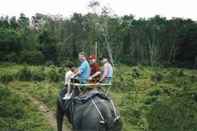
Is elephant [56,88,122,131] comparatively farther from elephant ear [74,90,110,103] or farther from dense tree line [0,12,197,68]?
dense tree line [0,12,197,68]

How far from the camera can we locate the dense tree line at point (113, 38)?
40.4 meters

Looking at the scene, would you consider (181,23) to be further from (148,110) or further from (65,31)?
(148,110)

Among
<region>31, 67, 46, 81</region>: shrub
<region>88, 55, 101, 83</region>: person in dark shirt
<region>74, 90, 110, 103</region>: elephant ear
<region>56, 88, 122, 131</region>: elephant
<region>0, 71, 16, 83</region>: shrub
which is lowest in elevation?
<region>31, 67, 46, 81</region>: shrub

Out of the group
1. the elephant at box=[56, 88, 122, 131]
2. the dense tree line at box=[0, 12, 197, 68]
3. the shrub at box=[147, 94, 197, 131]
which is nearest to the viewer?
the elephant at box=[56, 88, 122, 131]

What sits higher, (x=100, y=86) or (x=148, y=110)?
(x=100, y=86)

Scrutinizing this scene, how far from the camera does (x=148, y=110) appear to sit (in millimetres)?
18344

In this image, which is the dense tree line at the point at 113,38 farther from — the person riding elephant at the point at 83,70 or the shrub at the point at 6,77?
the person riding elephant at the point at 83,70

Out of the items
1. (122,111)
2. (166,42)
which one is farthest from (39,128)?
(166,42)

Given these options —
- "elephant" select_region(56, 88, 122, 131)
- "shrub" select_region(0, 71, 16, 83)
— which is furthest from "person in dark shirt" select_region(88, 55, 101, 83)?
"shrub" select_region(0, 71, 16, 83)

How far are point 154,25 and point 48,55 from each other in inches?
588

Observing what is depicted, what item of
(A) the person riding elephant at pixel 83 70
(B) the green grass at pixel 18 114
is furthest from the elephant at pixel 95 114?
(B) the green grass at pixel 18 114

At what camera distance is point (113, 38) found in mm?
47062

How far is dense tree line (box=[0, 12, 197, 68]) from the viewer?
40.4 metres

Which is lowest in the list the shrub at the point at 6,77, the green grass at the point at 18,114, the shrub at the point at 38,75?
the shrub at the point at 38,75
